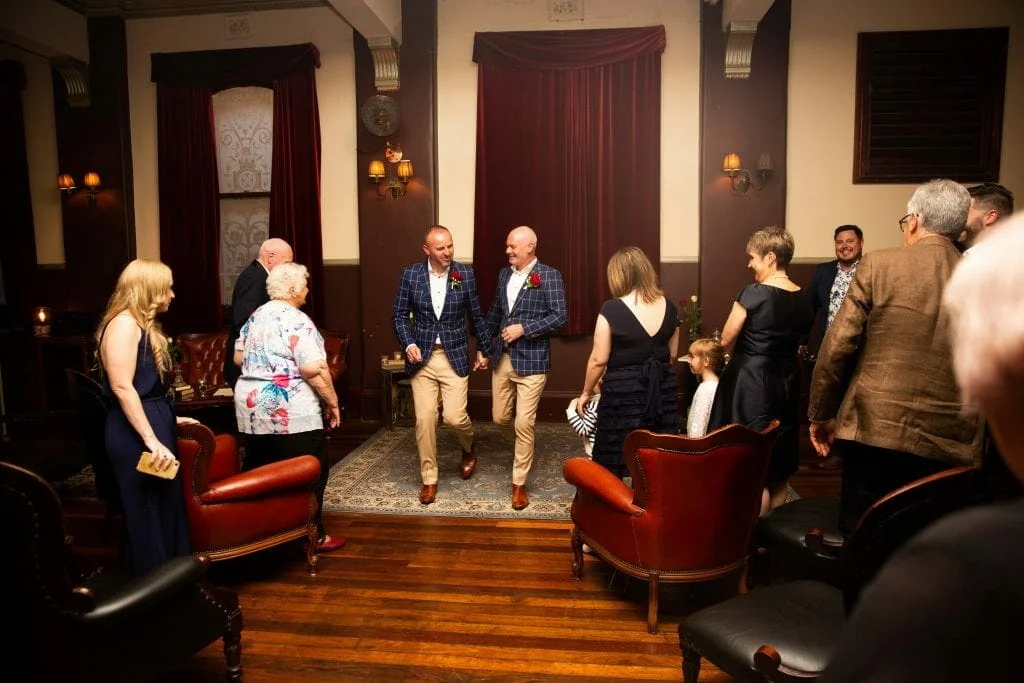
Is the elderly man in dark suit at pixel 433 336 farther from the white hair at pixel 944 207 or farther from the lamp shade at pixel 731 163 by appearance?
the lamp shade at pixel 731 163

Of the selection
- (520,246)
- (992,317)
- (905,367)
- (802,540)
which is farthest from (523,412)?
(992,317)

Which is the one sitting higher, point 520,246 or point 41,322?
point 520,246

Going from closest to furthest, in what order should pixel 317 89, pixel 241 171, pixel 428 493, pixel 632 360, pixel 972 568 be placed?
pixel 972 568
pixel 632 360
pixel 428 493
pixel 317 89
pixel 241 171

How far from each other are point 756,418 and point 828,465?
2369 millimetres

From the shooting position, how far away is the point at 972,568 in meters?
0.56

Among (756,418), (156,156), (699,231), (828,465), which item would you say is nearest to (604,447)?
(756,418)

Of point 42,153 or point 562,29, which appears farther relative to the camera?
point 42,153

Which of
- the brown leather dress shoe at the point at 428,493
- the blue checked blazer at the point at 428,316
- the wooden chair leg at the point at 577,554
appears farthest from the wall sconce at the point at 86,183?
the wooden chair leg at the point at 577,554

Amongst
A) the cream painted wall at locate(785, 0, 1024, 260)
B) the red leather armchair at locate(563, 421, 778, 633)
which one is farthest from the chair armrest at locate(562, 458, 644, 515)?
the cream painted wall at locate(785, 0, 1024, 260)

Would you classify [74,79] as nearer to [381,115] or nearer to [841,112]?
[381,115]

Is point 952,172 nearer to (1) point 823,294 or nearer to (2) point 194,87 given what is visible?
(1) point 823,294

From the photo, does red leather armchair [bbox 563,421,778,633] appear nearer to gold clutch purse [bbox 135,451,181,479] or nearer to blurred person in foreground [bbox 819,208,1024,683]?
gold clutch purse [bbox 135,451,181,479]

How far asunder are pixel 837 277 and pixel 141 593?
5270 millimetres

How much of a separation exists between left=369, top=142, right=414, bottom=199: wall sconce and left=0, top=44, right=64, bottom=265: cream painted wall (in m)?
3.40
